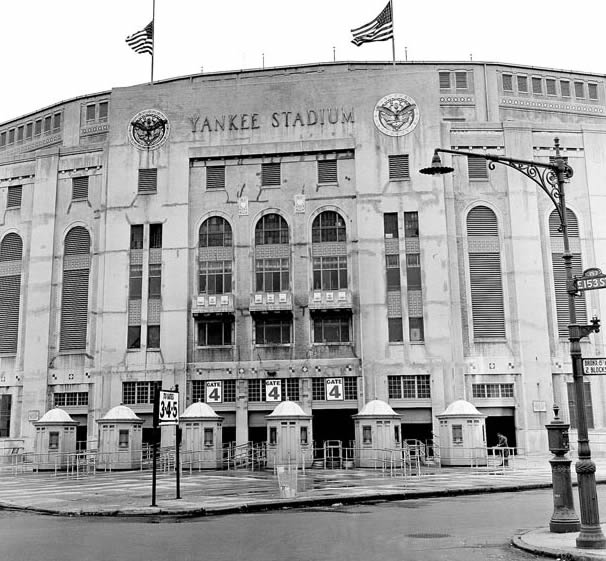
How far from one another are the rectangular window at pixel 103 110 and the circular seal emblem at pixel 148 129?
32.0 ft

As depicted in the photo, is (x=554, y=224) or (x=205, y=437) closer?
(x=205, y=437)

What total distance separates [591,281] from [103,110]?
54.3 meters

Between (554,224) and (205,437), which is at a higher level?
(554,224)

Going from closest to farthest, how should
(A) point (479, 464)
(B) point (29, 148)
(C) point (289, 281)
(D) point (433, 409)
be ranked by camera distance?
(A) point (479, 464) → (D) point (433, 409) → (C) point (289, 281) → (B) point (29, 148)

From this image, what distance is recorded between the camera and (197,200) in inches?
2045

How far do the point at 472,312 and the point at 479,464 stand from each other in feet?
38.9

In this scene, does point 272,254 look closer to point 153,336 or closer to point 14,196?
point 153,336

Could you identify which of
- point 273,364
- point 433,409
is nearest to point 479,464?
point 433,409

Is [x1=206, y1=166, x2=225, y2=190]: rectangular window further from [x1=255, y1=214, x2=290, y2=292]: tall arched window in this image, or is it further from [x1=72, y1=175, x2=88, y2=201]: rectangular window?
[x1=72, y1=175, x2=88, y2=201]: rectangular window

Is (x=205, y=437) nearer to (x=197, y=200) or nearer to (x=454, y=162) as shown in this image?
(x=197, y=200)

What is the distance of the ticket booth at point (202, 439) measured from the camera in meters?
40.6

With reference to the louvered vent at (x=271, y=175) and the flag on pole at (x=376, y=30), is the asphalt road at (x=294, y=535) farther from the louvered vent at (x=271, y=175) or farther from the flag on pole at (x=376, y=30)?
the flag on pole at (x=376, y=30)

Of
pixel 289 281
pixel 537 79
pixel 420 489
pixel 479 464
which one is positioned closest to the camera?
pixel 420 489

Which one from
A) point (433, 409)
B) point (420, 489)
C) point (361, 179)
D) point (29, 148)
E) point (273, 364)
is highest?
point (29, 148)
